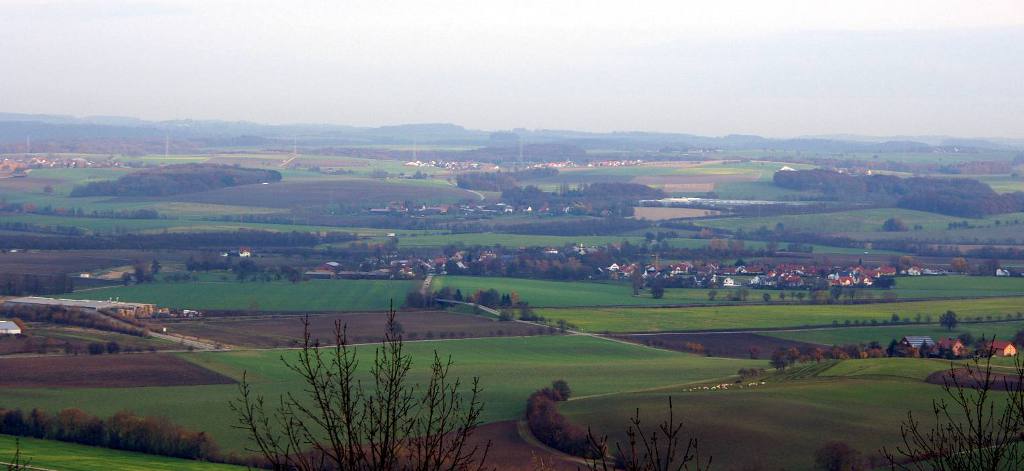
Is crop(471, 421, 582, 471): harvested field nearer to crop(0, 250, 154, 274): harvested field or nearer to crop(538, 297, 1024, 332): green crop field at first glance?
crop(538, 297, 1024, 332): green crop field

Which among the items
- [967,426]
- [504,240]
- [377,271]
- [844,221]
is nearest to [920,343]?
[967,426]

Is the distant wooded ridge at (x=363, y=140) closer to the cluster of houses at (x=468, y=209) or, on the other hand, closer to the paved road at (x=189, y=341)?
the cluster of houses at (x=468, y=209)

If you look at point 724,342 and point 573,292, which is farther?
point 573,292

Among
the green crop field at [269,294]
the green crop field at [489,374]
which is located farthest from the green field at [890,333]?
the green crop field at [269,294]

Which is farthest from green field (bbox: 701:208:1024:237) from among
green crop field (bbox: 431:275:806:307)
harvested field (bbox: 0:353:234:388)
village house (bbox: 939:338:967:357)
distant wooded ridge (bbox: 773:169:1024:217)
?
harvested field (bbox: 0:353:234:388)

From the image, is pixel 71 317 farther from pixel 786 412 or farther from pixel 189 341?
pixel 786 412

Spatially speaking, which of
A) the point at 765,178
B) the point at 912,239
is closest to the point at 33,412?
the point at 912,239
